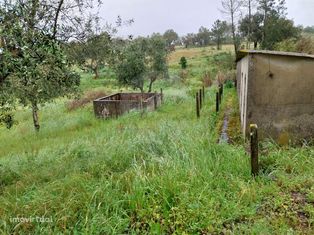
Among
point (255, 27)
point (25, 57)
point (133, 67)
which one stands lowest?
point (133, 67)

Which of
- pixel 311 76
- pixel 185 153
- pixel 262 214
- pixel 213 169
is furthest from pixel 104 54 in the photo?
pixel 262 214

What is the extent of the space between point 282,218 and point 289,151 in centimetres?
236

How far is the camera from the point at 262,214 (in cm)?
375

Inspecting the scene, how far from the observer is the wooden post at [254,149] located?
4.38 metres

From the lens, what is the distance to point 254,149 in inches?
176

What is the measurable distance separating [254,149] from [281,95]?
2.29 metres

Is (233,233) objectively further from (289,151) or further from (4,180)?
(4,180)

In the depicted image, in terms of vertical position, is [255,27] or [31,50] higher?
[255,27]

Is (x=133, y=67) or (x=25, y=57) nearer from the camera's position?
(x=25, y=57)

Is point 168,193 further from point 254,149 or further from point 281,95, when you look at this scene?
point 281,95

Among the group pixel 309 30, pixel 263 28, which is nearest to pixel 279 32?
pixel 263 28

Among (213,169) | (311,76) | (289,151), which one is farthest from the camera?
(311,76)

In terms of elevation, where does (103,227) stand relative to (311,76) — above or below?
below

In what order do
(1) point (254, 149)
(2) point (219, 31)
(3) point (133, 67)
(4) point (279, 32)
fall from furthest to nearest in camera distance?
(2) point (219, 31) → (4) point (279, 32) → (3) point (133, 67) → (1) point (254, 149)
